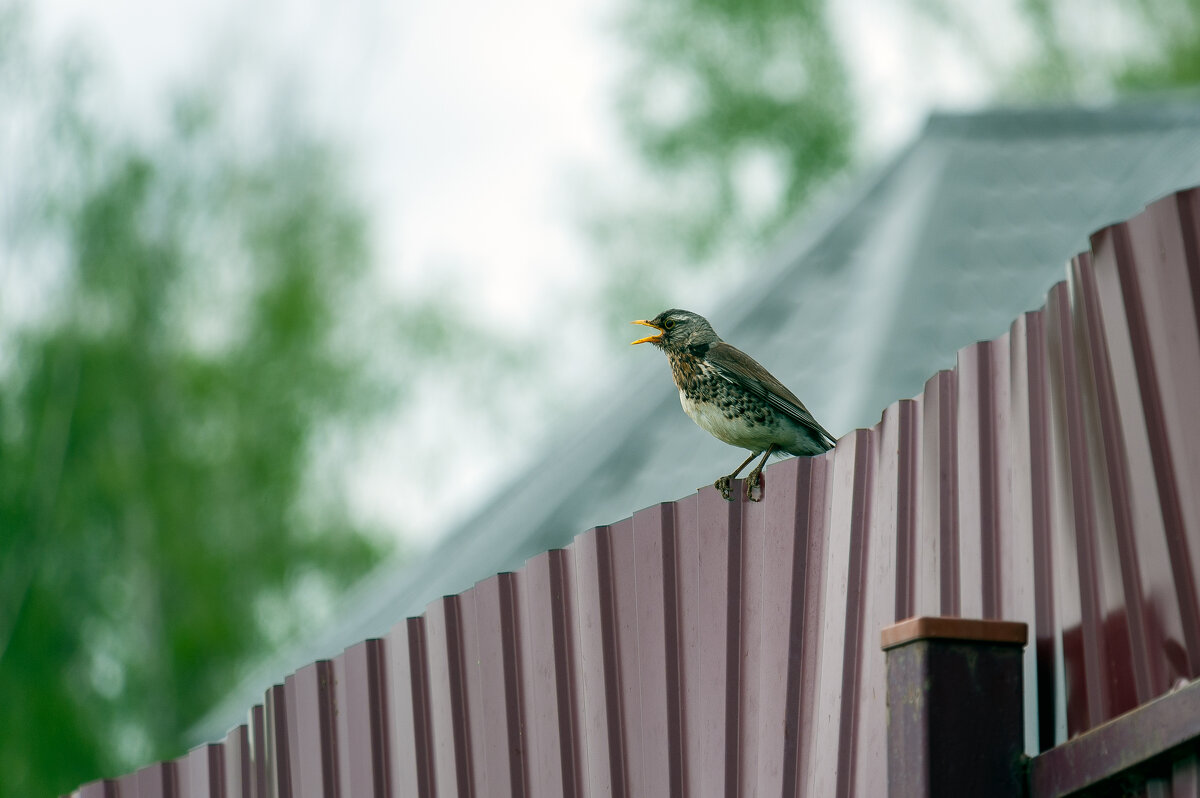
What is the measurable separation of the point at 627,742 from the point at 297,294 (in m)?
17.0

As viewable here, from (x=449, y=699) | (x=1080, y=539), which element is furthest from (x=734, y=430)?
(x=1080, y=539)

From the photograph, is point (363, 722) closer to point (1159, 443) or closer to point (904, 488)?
point (904, 488)

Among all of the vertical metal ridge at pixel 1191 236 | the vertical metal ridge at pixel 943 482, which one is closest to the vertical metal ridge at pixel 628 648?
the vertical metal ridge at pixel 943 482

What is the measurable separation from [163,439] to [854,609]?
1667 centimetres

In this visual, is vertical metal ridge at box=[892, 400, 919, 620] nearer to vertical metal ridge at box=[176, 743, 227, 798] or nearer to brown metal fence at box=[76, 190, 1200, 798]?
brown metal fence at box=[76, 190, 1200, 798]

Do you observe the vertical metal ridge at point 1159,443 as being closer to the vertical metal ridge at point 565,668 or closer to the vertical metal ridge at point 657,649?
the vertical metal ridge at point 657,649

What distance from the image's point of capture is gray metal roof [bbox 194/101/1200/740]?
586cm

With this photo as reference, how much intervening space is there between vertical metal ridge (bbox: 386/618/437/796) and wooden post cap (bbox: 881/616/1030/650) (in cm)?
151

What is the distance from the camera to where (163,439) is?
719 inches

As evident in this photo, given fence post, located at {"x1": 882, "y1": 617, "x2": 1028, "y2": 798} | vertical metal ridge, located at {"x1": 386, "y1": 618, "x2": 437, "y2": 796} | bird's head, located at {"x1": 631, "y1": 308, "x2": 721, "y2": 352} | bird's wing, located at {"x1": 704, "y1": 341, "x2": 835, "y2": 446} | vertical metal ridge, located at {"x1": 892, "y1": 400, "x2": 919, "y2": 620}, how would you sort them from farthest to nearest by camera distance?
bird's head, located at {"x1": 631, "y1": 308, "x2": 721, "y2": 352} → bird's wing, located at {"x1": 704, "y1": 341, "x2": 835, "y2": 446} → vertical metal ridge, located at {"x1": 386, "y1": 618, "x2": 437, "y2": 796} → vertical metal ridge, located at {"x1": 892, "y1": 400, "x2": 919, "y2": 620} → fence post, located at {"x1": 882, "y1": 617, "x2": 1028, "y2": 798}

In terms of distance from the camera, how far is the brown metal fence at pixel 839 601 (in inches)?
78.9

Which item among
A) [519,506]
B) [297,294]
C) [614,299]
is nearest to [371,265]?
[297,294]

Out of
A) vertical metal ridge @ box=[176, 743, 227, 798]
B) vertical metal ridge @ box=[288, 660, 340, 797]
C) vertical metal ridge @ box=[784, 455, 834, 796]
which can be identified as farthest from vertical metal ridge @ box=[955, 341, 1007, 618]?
vertical metal ridge @ box=[176, 743, 227, 798]

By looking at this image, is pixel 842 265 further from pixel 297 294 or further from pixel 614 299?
pixel 297 294
